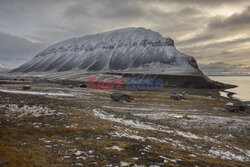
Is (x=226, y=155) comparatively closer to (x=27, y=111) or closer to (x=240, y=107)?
(x=27, y=111)

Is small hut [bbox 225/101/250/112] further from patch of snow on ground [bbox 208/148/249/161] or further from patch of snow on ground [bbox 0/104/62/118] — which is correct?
patch of snow on ground [bbox 0/104/62/118]

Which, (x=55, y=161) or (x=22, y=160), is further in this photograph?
(x=55, y=161)

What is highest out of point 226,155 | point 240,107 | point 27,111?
point 27,111

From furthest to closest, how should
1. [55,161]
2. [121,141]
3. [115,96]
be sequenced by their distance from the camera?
1. [115,96]
2. [121,141]
3. [55,161]

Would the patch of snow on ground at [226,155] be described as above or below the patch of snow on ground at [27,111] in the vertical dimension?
below

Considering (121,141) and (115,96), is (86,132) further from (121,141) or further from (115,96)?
(115,96)

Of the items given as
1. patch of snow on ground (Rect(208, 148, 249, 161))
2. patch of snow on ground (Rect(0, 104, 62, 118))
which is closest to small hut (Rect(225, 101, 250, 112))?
patch of snow on ground (Rect(208, 148, 249, 161))

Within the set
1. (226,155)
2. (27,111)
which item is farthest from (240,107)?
(27,111)

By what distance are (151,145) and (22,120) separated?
38.9 ft

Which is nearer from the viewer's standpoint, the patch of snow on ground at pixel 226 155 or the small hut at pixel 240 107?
the patch of snow on ground at pixel 226 155

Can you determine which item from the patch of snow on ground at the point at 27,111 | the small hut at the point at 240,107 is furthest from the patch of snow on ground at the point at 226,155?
the small hut at the point at 240,107

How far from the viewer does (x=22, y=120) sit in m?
14.3

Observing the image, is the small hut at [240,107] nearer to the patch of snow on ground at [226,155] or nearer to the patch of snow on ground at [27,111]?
the patch of snow on ground at [226,155]

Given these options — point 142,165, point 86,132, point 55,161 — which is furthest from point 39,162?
point 86,132
